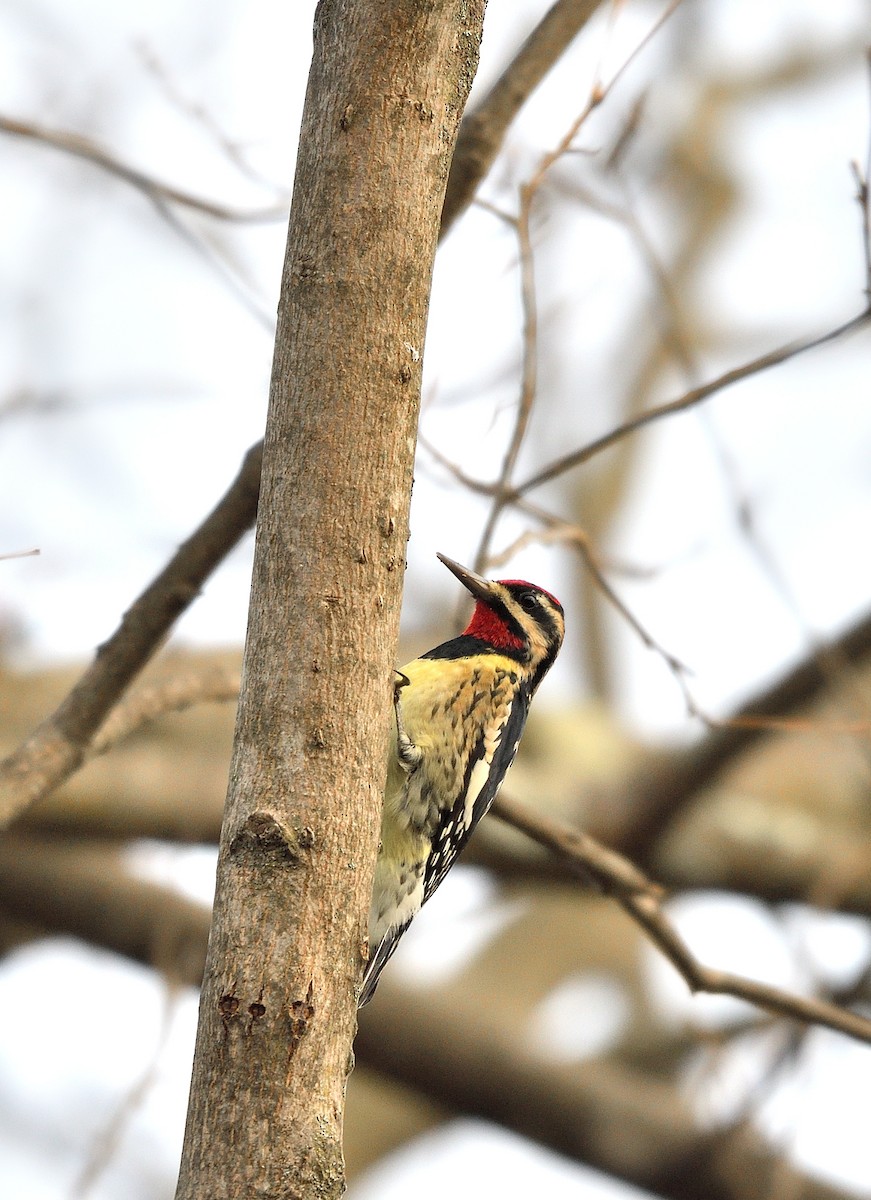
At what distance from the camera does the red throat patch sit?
4.37 meters

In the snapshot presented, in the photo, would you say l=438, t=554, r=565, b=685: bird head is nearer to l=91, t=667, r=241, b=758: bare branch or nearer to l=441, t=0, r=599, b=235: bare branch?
l=91, t=667, r=241, b=758: bare branch

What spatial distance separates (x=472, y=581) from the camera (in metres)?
4.10

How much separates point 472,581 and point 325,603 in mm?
2098

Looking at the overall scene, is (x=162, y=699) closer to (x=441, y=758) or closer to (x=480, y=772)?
(x=441, y=758)

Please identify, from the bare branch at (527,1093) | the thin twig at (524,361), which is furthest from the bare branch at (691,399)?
the bare branch at (527,1093)

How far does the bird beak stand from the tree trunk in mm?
1698

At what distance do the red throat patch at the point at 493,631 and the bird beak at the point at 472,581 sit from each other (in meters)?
0.10

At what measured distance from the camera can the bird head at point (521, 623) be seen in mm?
4375

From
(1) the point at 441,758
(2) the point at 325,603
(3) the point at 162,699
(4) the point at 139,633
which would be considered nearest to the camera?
(2) the point at 325,603

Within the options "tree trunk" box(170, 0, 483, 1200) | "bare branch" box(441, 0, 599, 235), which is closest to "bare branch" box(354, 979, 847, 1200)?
"bare branch" box(441, 0, 599, 235)

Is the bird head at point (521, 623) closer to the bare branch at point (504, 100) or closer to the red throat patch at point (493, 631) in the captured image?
the red throat patch at point (493, 631)

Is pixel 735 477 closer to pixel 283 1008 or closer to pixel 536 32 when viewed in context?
pixel 536 32

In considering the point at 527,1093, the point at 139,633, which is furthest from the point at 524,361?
the point at 527,1093

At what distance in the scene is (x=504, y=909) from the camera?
33.2ft
